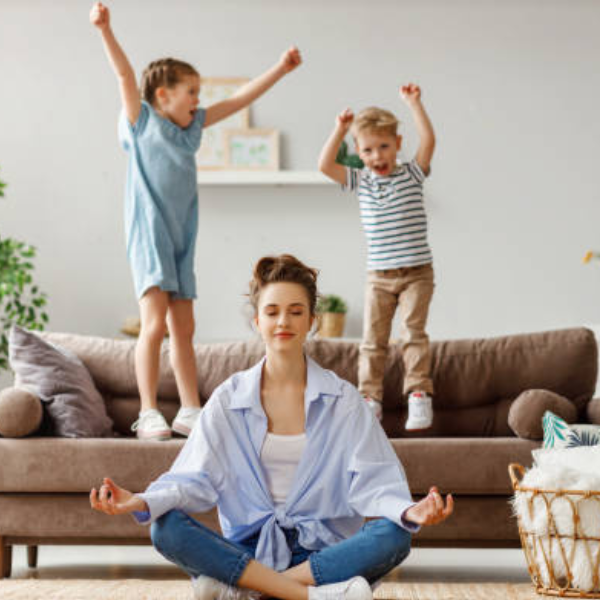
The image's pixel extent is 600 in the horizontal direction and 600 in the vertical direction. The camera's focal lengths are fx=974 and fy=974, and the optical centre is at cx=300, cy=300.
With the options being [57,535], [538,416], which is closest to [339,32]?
[538,416]

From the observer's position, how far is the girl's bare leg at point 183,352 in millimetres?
3309

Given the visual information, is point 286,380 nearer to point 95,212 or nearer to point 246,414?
point 246,414

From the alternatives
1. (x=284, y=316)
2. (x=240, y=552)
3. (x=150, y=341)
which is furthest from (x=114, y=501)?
(x=150, y=341)

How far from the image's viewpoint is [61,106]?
562cm

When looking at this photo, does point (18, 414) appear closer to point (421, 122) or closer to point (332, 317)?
point (421, 122)

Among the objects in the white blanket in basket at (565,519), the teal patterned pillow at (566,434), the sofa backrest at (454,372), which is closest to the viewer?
the white blanket in basket at (565,519)

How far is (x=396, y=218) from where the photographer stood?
3.55 meters

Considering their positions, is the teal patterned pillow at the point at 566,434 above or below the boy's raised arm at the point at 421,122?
below

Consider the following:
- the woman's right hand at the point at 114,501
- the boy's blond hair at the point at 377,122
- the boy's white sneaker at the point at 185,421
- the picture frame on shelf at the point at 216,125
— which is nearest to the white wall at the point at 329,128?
the picture frame on shelf at the point at 216,125

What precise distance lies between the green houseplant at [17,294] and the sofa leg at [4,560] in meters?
2.03

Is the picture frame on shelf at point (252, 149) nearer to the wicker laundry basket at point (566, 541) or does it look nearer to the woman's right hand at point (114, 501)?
the wicker laundry basket at point (566, 541)

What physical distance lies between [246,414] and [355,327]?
328 cm

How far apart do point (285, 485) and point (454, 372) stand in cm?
144

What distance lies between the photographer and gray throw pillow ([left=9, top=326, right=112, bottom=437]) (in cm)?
319
